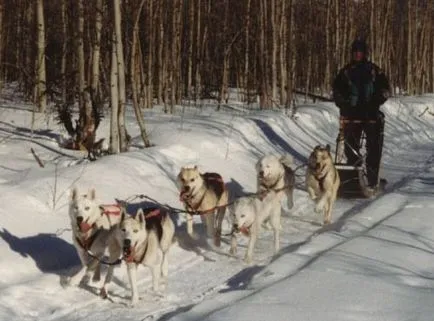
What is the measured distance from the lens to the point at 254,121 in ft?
40.4

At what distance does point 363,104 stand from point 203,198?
3.36 meters

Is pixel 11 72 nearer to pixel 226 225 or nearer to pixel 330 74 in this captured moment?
pixel 330 74

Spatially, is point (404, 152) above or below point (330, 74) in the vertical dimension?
below

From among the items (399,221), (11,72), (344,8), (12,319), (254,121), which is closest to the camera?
(12,319)

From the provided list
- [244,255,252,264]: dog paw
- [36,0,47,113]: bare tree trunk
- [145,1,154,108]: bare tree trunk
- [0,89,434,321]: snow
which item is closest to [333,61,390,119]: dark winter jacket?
[0,89,434,321]: snow

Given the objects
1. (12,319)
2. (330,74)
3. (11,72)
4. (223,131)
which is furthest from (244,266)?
(11,72)

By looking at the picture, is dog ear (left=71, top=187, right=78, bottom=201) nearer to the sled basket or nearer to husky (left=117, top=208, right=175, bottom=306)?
husky (left=117, top=208, right=175, bottom=306)

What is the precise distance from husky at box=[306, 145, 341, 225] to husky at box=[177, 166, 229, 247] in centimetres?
131

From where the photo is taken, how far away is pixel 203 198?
6.13 m

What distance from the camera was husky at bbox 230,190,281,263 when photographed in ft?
18.2

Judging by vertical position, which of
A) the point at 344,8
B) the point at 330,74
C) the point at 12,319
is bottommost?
the point at 12,319

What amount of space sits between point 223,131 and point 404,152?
4.69m

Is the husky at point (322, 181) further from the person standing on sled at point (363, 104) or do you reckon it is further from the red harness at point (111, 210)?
the red harness at point (111, 210)

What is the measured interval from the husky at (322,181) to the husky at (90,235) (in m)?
2.78
